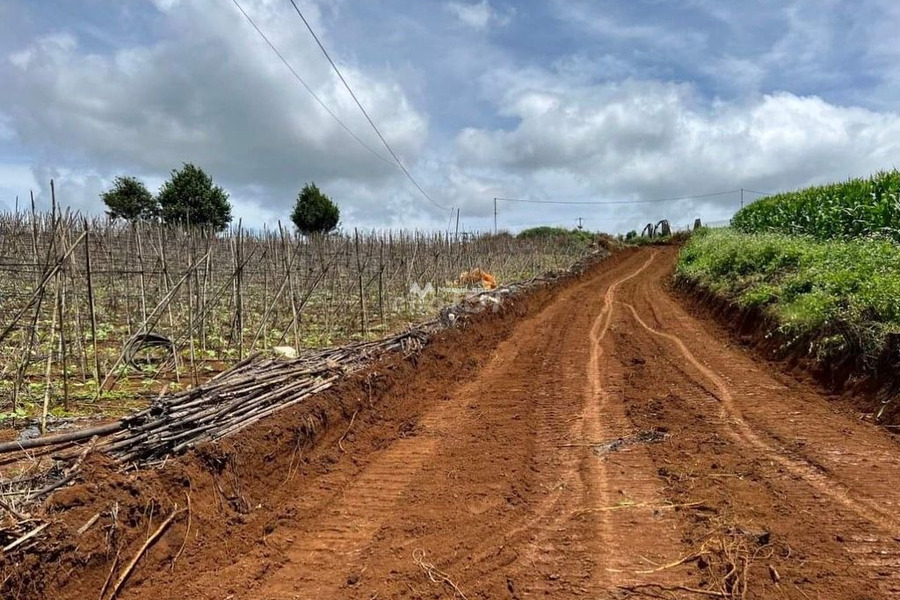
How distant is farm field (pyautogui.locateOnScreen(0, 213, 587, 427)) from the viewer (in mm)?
5125

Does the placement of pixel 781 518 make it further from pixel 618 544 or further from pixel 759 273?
pixel 759 273

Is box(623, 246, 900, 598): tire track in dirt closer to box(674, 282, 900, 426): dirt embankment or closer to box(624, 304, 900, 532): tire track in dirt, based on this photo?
box(624, 304, 900, 532): tire track in dirt

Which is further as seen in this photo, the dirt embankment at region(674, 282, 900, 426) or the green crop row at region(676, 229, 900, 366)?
the green crop row at region(676, 229, 900, 366)

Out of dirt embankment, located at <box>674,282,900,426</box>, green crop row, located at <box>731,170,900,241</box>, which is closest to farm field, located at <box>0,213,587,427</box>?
dirt embankment, located at <box>674,282,900,426</box>

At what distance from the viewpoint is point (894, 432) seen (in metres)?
4.46

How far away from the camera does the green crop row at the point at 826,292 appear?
225 inches

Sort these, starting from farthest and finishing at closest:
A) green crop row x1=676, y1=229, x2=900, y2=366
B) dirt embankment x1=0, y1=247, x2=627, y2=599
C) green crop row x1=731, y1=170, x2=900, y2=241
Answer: green crop row x1=731, y1=170, x2=900, y2=241 → green crop row x1=676, y1=229, x2=900, y2=366 → dirt embankment x1=0, y1=247, x2=627, y2=599

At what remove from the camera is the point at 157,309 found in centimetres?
542

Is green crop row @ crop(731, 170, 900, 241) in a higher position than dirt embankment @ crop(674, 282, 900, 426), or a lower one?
higher

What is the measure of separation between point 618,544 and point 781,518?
38.9 inches

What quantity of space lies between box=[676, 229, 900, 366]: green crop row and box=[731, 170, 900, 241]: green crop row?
0.75 meters

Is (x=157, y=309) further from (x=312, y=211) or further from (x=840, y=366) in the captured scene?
(x=312, y=211)

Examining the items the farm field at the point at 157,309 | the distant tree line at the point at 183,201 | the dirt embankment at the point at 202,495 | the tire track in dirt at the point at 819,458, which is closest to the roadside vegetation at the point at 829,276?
the tire track in dirt at the point at 819,458

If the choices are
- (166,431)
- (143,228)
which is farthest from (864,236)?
(143,228)
